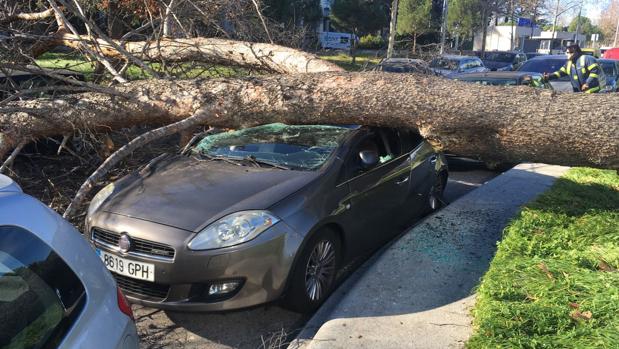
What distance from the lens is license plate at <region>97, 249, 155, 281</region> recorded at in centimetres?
340

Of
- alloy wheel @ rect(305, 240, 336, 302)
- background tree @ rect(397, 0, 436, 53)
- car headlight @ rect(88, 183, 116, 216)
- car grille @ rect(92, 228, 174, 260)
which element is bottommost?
alloy wheel @ rect(305, 240, 336, 302)

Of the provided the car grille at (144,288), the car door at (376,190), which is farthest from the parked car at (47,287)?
the car door at (376,190)

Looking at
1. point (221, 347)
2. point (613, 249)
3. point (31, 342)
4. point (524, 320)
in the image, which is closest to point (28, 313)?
point (31, 342)

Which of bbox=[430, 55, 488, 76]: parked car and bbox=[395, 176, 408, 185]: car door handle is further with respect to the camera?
bbox=[430, 55, 488, 76]: parked car

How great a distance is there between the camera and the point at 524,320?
3.02 metres

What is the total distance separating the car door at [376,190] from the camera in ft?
14.1

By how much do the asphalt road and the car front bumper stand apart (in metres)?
0.18

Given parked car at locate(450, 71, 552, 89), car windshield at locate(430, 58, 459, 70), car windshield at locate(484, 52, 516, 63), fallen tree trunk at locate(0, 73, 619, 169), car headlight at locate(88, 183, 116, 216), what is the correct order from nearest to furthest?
car headlight at locate(88, 183, 116, 216) < fallen tree trunk at locate(0, 73, 619, 169) < parked car at locate(450, 71, 552, 89) < car windshield at locate(430, 58, 459, 70) < car windshield at locate(484, 52, 516, 63)

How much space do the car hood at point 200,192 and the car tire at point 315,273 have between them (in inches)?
16.4

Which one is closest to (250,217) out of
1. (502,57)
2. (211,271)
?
(211,271)

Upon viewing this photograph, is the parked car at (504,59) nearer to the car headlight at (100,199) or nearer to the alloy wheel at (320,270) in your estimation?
the alloy wheel at (320,270)

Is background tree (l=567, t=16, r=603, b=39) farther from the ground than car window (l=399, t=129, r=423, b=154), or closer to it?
farther from the ground

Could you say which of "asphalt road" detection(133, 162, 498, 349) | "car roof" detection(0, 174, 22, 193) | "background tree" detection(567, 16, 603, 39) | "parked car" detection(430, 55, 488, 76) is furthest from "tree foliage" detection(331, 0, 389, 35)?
"background tree" detection(567, 16, 603, 39)

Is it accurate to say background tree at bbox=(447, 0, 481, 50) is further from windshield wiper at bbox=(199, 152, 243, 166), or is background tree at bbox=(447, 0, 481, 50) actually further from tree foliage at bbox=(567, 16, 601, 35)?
tree foliage at bbox=(567, 16, 601, 35)
